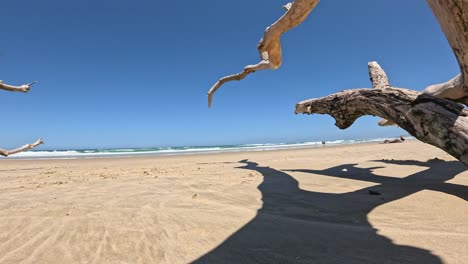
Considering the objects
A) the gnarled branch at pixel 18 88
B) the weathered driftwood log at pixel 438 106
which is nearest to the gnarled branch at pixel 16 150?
the gnarled branch at pixel 18 88

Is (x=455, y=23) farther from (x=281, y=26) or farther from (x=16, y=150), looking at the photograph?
(x=16, y=150)

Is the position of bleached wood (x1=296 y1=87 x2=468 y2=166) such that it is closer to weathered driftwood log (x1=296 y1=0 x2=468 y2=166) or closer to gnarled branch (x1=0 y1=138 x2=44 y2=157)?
weathered driftwood log (x1=296 y1=0 x2=468 y2=166)

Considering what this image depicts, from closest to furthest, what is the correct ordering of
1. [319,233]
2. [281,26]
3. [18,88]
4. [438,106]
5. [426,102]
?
[319,233], [438,106], [426,102], [281,26], [18,88]

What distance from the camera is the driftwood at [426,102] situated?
2.27 metres

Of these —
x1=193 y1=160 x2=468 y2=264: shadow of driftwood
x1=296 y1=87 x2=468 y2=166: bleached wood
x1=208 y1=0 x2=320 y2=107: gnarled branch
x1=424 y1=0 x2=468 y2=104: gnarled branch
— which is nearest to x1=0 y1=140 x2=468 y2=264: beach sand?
x1=193 y1=160 x2=468 y2=264: shadow of driftwood

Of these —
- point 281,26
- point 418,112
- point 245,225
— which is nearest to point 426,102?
point 418,112

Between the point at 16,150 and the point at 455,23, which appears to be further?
the point at 16,150

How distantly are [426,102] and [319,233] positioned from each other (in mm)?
1733

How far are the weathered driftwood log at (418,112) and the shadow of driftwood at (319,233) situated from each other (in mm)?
950

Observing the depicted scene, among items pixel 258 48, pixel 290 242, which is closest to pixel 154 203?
pixel 290 242

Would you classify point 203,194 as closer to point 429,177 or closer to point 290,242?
point 290,242

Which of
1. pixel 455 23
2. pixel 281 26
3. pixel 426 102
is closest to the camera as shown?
pixel 455 23

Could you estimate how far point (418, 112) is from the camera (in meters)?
2.60

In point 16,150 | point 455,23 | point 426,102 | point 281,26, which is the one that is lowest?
point 426,102
